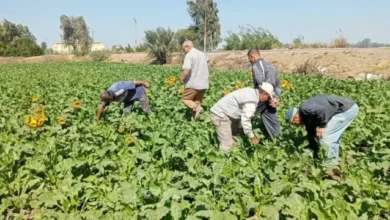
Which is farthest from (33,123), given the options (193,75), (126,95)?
(193,75)

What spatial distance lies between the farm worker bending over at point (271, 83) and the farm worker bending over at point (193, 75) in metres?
1.61

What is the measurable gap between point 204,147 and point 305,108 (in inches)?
50.3

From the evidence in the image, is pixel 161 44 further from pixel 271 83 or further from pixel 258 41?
pixel 271 83

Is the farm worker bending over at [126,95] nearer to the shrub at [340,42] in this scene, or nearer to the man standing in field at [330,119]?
the man standing in field at [330,119]

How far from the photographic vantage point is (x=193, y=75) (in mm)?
7418

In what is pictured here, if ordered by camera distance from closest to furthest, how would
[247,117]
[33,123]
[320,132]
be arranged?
1. [247,117]
2. [320,132]
3. [33,123]

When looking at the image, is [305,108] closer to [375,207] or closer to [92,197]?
[375,207]

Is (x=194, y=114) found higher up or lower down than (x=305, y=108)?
lower down

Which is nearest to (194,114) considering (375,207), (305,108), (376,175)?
(305,108)

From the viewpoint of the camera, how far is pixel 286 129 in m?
5.90

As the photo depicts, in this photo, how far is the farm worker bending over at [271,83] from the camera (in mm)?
5457

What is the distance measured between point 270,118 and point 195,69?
2308 millimetres

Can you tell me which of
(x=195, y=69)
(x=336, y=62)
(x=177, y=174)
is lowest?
(x=336, y=62)

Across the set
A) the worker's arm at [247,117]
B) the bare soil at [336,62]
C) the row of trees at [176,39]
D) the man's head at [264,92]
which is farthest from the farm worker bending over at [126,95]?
the row of trees at [176,39]
